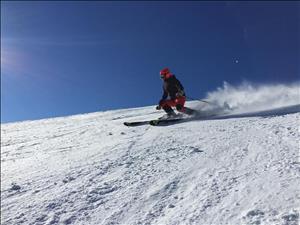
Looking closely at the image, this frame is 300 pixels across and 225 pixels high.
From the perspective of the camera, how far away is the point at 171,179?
25.4ft

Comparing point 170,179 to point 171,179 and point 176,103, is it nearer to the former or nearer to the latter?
point 171,179

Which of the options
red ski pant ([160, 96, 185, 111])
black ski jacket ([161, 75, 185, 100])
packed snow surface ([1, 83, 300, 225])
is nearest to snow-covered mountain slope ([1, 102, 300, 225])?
packed snow surface ([1, 83, 300, 225])

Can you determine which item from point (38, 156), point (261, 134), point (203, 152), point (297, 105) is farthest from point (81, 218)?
point (297, 105)

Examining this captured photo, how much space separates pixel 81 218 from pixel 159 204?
1316 mm

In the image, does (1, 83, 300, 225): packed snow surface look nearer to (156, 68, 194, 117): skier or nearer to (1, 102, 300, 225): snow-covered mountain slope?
(1, 102, 300, 225): snow-covered mountain slope

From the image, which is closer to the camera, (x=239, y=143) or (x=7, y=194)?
(x=7, y=194)

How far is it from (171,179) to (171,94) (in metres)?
9.47

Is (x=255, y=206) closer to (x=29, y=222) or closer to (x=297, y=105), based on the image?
(x=29, y=222)

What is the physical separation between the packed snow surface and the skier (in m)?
4.38

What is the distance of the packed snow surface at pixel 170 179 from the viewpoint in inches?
243

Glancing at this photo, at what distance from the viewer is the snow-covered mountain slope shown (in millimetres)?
6180

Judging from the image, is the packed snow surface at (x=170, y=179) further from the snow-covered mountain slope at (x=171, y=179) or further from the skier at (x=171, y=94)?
the skier at (x=171, y=94)

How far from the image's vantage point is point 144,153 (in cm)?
1009

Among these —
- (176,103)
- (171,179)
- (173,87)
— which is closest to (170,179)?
(171,179)
